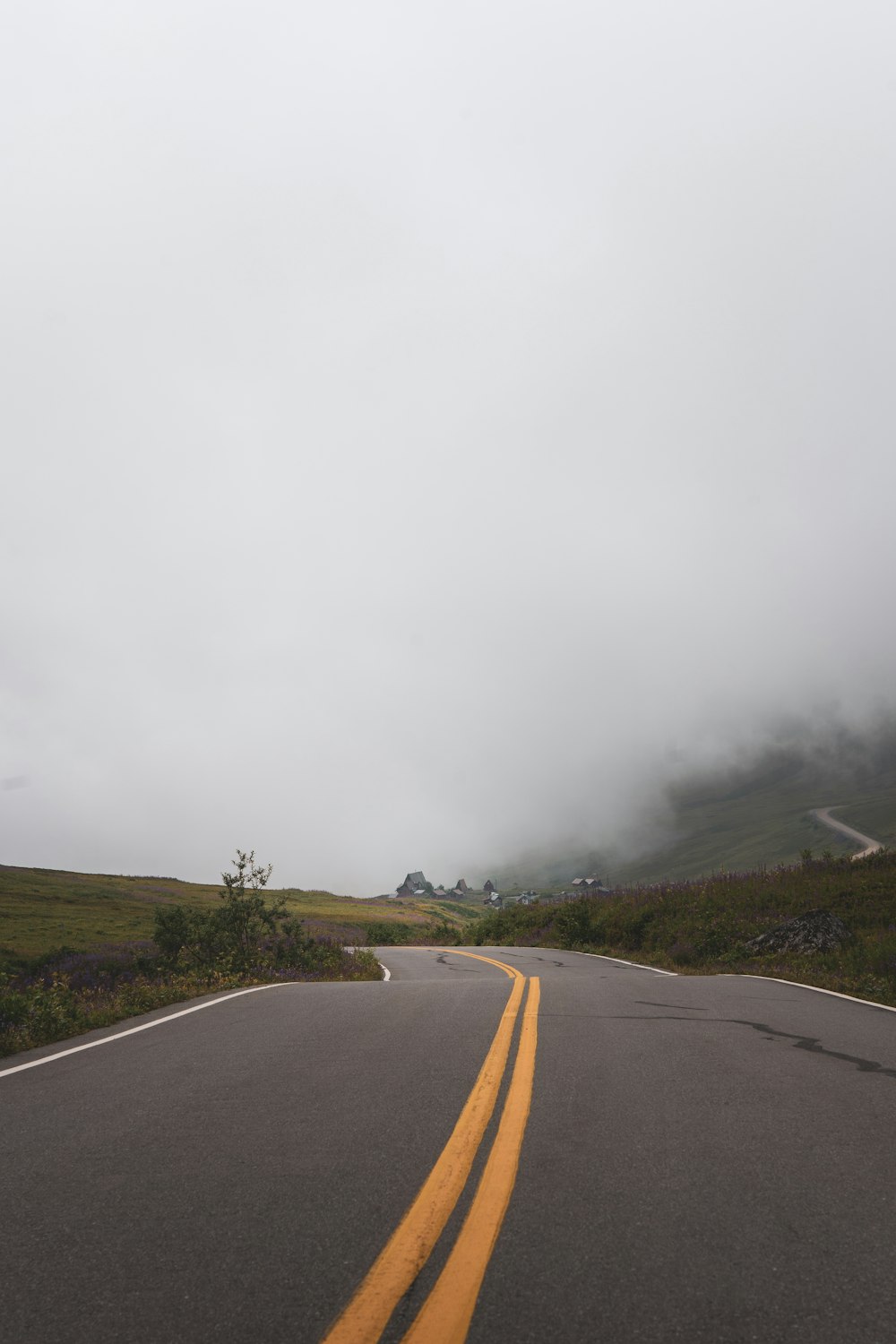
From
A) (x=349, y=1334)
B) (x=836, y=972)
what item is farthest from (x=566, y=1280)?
(x=836, y=972)

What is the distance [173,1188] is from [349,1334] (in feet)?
5.82

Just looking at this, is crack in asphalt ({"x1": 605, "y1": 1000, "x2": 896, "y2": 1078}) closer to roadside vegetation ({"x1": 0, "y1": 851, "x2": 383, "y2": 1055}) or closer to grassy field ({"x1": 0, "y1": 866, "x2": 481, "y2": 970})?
roadside vegetation ({"x1": 0, "y1": 851, "x2": 383, "y2": 1055})

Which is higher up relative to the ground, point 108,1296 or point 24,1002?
point 24,1002

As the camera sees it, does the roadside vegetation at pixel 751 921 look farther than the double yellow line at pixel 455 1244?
Yes

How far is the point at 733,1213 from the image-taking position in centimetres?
351

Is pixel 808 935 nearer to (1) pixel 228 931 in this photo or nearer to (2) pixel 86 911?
(1) pixel 228 931

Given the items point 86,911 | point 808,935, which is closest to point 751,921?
point 808,935

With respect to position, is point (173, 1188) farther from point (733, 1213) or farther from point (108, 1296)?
point (733, 1213)

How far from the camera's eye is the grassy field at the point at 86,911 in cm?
3232

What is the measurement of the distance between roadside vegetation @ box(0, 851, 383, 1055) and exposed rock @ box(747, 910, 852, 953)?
33.8 ft

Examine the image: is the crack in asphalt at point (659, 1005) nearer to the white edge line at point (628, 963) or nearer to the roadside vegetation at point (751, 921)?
the roadside vegetation at point (751, 921)

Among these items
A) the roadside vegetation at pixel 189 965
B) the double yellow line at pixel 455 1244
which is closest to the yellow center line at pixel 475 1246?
the double yellow line at pixel 455 1244

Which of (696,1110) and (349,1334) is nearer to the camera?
(349,1334)

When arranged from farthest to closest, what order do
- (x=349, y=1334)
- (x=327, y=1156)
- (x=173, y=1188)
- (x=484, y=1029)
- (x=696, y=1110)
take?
(x=484, y=1029) < (x=696, y=1110) < (x=327, y=1156) < (x=173, y=1188) < (x=349, y=1334)
